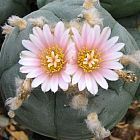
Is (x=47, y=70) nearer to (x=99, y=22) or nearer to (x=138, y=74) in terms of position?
(x=99, y=22)

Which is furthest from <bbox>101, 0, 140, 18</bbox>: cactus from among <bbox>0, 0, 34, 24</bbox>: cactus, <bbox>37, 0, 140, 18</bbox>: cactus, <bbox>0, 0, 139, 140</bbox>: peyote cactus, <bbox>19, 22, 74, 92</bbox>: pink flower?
<bbox>19, 22, 74, 92</bbox>: pink flower

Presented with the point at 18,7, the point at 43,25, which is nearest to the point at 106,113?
the point at 43,25

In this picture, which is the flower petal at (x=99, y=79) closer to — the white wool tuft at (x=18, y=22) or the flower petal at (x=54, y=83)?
the flower petal at (x=54, y=83)

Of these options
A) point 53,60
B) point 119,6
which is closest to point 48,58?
point 53,60

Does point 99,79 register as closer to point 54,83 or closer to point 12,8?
point 54,83

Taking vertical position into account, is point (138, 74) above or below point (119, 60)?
below

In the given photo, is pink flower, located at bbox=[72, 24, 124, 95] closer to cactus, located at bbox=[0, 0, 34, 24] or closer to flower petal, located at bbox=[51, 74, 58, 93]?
flower petal, located at bbox=[51, 74, 58, 93]
